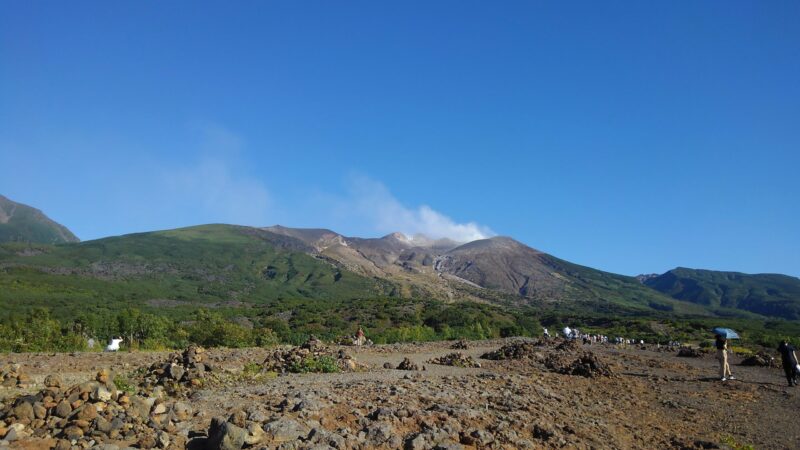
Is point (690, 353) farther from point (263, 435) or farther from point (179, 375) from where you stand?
point (263, 435)

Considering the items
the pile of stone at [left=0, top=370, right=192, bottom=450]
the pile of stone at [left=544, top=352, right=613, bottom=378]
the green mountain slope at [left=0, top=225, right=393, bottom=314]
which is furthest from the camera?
the green mountain slope at [left=0, top=225, right=393, bottom=314]

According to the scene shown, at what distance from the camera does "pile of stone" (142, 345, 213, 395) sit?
1259 centimetres

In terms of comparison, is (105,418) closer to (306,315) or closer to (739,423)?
(739,423)

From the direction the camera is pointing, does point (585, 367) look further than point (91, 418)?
Yes

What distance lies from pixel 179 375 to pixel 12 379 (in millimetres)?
3388

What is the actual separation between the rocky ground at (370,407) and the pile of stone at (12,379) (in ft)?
0.13

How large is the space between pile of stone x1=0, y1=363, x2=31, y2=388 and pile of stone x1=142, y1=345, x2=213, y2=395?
2.39 metres

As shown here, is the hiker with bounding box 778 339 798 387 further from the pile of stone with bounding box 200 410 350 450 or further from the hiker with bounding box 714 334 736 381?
the pile of stone with bounding box 200 410 350 450

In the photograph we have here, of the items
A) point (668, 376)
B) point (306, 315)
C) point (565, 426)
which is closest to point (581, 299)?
point (306, 315)

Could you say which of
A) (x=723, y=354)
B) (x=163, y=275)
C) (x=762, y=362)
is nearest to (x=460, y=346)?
(x=762, y=362)

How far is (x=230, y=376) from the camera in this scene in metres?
14.0

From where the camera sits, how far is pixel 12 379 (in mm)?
12211

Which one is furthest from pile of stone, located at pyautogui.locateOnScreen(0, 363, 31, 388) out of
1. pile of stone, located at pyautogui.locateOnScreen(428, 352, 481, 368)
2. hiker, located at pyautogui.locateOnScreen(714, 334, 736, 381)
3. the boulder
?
hiker, located at pyautogui.locateOnScreen(714, 334, 736, 381)

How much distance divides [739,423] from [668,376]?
7.54m
